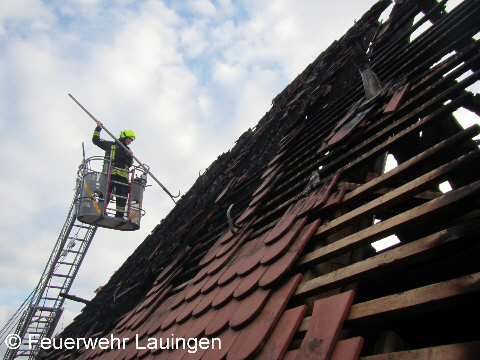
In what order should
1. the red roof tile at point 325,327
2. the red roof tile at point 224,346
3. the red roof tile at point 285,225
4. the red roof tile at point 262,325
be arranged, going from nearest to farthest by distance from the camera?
1. the red roof tile at point 325,327
2. the red roof tile at point 262,325
3. the red roof tile at point 224,346
4. the red roof tile at point 285,225

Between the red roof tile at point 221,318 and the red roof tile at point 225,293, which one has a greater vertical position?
the red roof tile at point 225,293

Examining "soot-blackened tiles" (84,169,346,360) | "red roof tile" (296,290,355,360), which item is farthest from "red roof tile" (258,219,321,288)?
"red roof tile" (296,290,355,360)

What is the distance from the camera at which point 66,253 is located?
12.2 m

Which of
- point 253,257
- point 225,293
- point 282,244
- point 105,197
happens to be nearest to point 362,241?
point 282,244

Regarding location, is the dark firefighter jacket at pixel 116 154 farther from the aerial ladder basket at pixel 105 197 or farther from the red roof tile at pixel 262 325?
the red roof tile at pixel 262 325

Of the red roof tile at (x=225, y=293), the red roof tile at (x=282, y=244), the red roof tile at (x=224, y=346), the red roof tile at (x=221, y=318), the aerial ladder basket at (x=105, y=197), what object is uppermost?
the aerial ladder basket at (x=105, y=197)

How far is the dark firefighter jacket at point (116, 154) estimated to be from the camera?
10484mm

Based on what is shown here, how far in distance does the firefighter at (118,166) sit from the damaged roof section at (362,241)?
6605 mm

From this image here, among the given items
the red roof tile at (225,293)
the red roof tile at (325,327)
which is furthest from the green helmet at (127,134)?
the red roof tile at (325,327)

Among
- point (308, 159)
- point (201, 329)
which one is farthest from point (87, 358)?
point (308, 159)

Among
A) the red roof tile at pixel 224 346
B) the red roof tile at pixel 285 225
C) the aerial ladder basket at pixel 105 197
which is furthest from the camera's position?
the aerial ladder basket at pixel 105 197

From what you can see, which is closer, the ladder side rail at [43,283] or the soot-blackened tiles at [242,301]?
the soot-blackened tiles at [242,301]

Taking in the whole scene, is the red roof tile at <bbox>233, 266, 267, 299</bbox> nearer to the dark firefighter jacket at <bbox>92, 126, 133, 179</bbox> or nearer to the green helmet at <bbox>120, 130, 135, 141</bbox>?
the dark firefighter jacket at <bbox>92, 126, 133, 179</bbox>

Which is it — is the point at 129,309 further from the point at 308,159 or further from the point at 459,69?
the point at 459,69
